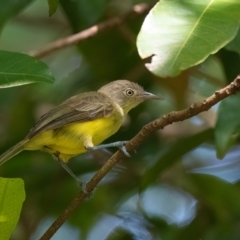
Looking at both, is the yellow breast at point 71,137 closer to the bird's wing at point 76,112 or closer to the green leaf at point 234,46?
the bird's wing at point 76,112

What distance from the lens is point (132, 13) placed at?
3.21 m

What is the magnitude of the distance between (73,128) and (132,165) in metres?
0.69

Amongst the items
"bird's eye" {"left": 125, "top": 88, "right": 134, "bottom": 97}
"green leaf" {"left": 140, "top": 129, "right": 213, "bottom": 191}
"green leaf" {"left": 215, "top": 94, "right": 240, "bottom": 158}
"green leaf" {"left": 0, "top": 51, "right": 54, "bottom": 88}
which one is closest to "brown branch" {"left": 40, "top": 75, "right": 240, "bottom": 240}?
"green leaf" {"left": 0, "top": 51, "right": 54, "bottom": 88}

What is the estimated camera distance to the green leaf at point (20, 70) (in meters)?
2.06

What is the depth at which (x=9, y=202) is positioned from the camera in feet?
6.06

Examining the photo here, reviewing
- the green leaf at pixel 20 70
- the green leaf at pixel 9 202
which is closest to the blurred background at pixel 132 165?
the green leaf at pixel 20 70

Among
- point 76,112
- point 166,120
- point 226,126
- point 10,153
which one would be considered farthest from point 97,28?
point 166,120

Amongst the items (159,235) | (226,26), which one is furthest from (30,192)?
(226,26)

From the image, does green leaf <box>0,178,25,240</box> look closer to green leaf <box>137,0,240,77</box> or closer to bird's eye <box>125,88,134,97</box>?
green leaf <box>137,0,240,77</box>

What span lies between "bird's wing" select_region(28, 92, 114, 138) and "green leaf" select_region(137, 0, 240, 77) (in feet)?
2.67

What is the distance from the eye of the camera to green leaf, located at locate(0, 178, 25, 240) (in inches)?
72.0

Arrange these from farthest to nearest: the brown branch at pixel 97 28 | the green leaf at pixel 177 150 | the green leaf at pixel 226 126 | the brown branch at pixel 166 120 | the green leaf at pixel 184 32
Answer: the brown branch at pixel 97 28, the green leaf at pixel 177 150, the green leaf at pixel 226 126, the green leaf at pixel 184 32, the brown branch at pixel 166 120

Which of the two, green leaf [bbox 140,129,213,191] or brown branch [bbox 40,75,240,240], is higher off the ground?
brown branch [bbox 40,75,240,240]

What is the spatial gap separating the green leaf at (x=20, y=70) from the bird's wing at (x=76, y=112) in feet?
1.76
